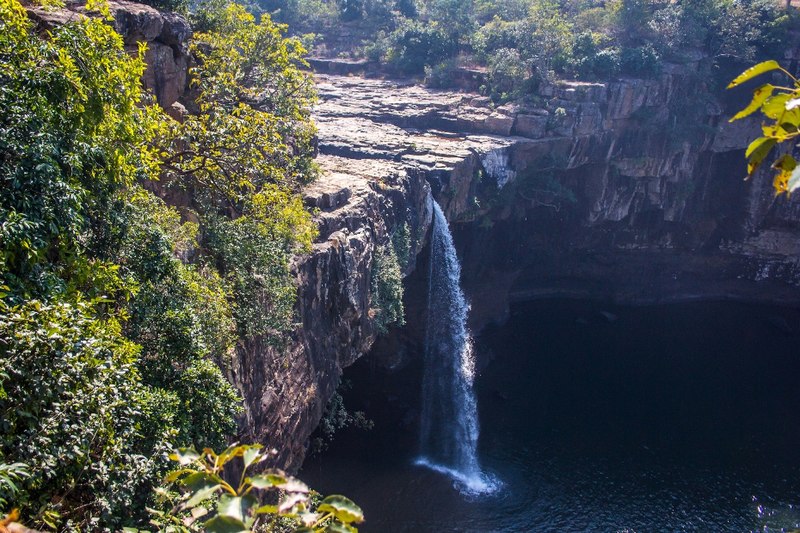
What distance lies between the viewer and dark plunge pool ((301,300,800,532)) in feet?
76.6

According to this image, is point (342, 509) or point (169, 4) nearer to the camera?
point (342, 509)

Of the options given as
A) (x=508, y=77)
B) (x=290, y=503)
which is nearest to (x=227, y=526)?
(x=290, y=503)

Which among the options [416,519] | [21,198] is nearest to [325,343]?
[416,519]

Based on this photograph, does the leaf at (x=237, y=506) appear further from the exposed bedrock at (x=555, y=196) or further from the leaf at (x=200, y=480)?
the exposed bedrock at (x=555, y=196)

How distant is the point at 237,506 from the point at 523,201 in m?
36.1

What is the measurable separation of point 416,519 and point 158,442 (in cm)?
1547

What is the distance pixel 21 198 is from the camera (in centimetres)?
817

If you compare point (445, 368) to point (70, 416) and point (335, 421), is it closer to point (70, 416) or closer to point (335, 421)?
point (335, 421)

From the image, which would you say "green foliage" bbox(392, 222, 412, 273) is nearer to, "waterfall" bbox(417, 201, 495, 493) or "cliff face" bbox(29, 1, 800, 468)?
"cliff face" bbox(29, 1, 800, 468)

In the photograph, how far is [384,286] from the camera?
2367 centimetres

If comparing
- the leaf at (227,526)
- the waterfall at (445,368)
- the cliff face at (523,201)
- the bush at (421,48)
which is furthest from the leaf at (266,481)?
the bush at (421,48)

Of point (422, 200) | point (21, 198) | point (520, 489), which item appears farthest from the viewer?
point (422, 200)

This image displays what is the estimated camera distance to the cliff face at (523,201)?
19125mm

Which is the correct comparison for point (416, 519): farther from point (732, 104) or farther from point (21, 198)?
point (732, 104)
